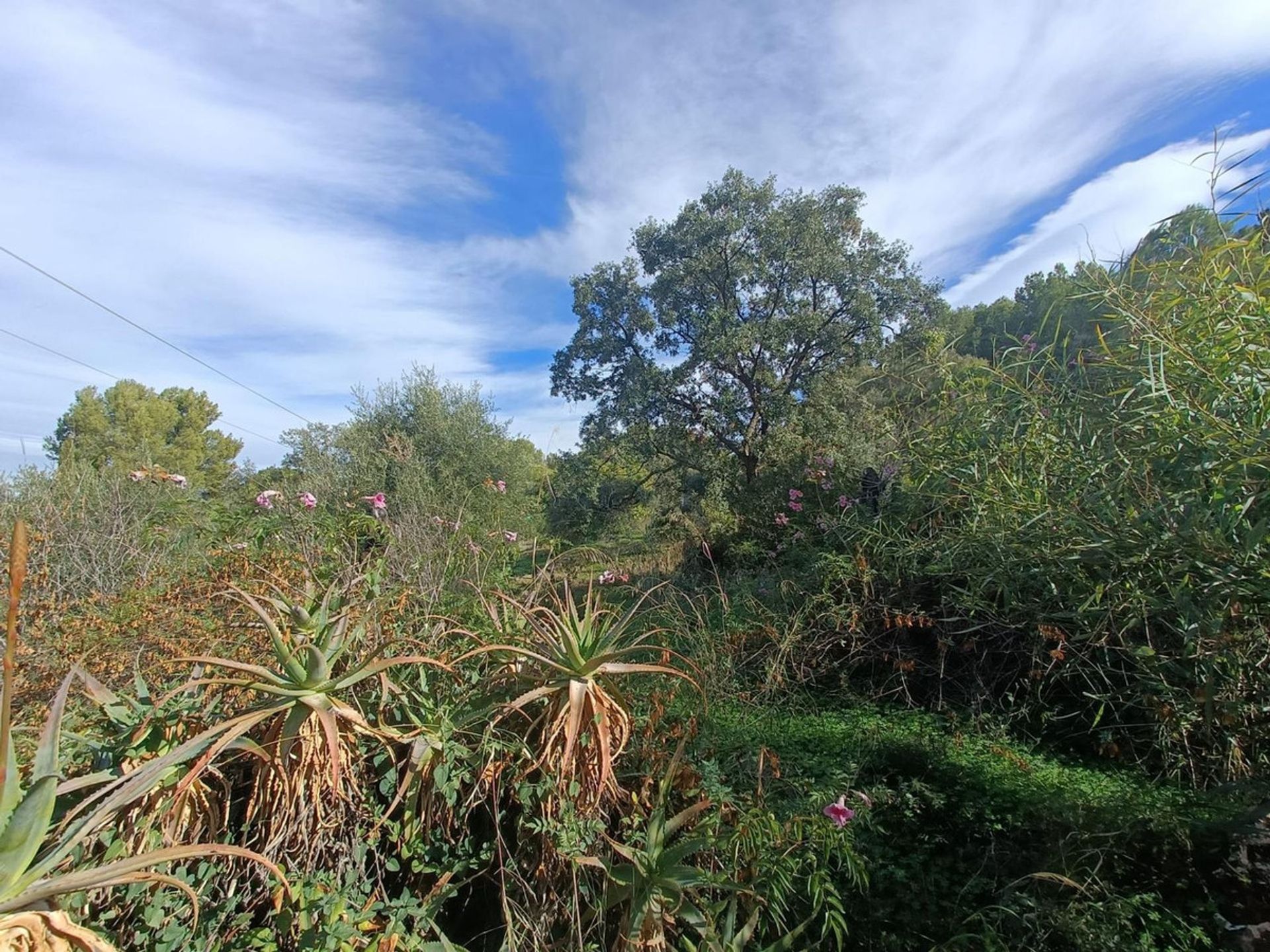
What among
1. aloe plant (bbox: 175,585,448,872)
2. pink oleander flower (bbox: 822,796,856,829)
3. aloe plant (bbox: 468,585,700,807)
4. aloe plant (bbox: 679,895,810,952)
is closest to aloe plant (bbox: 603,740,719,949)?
aloe plant (bbox: 679,895,810,952)

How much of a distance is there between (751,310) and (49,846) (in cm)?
838

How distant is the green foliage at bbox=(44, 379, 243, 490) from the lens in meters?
20.9

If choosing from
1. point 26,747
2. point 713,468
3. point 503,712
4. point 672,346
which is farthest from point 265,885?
point 672,346

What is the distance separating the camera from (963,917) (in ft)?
6.63

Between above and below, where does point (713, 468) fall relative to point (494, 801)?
above

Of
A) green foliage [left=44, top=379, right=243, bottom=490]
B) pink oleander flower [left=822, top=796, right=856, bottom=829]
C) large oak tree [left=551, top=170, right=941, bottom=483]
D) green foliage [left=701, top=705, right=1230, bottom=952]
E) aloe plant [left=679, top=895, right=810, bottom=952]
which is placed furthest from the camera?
green foliage [left=44, top=379, right=243, bottom=490]

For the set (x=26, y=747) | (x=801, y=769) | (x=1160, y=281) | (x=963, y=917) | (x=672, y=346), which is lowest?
(x=963, y=917)

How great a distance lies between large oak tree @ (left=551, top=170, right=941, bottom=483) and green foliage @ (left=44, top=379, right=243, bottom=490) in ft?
60.3

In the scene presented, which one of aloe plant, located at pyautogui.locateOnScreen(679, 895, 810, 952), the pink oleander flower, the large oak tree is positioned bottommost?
aloe plant, located at pyautogui.locateOnScreen(679, 895, 810, 952)

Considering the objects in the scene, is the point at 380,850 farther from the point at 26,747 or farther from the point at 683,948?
the point at 26,747

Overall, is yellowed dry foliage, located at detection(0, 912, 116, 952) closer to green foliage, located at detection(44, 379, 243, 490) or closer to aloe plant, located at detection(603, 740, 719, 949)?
aloe plant, located at detection(603, 740, 719, 949)

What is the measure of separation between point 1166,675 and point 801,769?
71.9 inches

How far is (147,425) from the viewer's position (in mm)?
23062

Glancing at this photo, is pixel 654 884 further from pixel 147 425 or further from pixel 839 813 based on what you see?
pixel 147 425
